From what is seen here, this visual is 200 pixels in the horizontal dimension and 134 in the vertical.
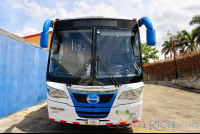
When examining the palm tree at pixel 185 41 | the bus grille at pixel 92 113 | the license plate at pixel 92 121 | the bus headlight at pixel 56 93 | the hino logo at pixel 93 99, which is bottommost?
the license plate at pixel 92 121

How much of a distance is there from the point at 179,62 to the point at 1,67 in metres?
17.0

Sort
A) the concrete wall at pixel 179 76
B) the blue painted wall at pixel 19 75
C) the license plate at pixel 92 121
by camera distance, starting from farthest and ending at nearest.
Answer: the concrete wall at pixel 179 76, the blue painted wall at pixel 19 75, the license plate at pixel 92 121

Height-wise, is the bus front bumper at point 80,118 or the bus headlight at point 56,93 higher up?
the bus headlight at point 56,93

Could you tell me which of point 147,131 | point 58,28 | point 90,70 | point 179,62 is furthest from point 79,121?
point 179,62

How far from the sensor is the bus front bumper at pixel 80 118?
3322 mm

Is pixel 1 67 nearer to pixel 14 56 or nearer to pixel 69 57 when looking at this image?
pixel 14 56

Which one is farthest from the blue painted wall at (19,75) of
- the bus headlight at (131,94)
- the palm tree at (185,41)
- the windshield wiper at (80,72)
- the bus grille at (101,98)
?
the palm tree at (185,41)

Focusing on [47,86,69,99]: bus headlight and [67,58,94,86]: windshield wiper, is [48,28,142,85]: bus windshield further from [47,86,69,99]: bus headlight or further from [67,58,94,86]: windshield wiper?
[47,86,69,99]: bus headlight

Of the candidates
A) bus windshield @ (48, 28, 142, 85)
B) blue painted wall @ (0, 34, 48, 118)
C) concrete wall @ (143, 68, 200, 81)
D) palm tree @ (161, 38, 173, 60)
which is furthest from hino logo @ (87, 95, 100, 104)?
palm tree @ (161, 38, 173, 60)

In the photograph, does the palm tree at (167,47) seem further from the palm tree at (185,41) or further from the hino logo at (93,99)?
the hino logo at (93,99)

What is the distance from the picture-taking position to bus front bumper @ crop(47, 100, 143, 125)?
3.32 metres

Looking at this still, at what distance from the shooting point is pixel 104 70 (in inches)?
140

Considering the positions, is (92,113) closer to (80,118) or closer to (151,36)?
(80,118)

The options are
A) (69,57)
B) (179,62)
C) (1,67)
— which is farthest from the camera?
(179,62)
